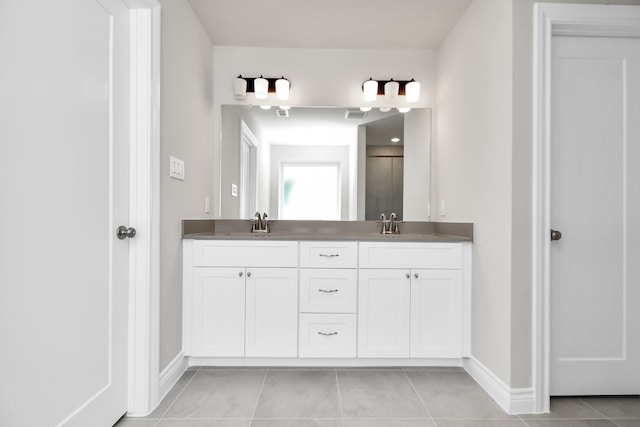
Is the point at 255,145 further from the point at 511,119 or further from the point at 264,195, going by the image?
Answer: the point at 511,119

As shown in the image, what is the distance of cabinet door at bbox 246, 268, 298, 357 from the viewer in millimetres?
2186

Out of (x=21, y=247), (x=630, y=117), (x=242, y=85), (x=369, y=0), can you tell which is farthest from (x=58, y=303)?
(x=630, y=117)

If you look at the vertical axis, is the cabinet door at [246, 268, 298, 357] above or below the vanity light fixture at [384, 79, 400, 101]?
below

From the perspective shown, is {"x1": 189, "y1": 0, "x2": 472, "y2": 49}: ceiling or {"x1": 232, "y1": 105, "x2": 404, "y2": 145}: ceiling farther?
{"x1": 232, "y1": 105, "x2": 404, "y2": 145}: ceiling

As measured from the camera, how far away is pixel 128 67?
1.68 meters

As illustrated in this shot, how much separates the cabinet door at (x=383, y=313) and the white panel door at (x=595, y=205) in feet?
2.57

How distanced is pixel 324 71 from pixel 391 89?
21.4 inches

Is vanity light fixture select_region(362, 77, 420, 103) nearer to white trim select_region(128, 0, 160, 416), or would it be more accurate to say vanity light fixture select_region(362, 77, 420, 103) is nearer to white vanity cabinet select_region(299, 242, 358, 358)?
white vanity cabinet select_region(299, 242, 358, 358)

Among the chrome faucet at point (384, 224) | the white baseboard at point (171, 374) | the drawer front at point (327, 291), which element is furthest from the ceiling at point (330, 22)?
the white baseboard at point (171, 374)

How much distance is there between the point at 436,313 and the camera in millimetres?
2211

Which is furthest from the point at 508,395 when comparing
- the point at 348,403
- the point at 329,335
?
the point at 329,335

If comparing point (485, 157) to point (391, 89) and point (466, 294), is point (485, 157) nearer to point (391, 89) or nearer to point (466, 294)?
point (466, 294)

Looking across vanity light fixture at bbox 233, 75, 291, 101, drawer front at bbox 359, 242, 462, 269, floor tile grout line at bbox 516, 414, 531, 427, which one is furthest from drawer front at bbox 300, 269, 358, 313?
vanity light fixture at bbox 233, 75, 291, 101

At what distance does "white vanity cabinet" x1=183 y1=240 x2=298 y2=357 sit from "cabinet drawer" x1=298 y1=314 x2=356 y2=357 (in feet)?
0.27
